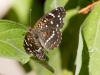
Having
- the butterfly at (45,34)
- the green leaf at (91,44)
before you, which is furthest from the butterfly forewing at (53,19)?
the green leaf at (91,44)

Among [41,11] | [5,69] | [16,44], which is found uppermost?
[16,44]

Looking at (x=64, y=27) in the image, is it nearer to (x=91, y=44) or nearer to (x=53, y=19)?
(x=53, y=19)

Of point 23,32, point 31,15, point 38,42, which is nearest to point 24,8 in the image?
point 31,15

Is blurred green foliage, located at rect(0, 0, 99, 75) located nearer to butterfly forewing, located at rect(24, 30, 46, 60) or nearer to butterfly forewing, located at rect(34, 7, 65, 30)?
butterfly forewing, located at rect(34, 7, 65, 30)

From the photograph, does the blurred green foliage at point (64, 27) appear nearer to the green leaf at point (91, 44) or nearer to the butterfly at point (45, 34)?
the butterfly at point (45, 34)

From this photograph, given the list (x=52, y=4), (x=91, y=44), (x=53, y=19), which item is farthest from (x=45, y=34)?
(x=91, y=44)

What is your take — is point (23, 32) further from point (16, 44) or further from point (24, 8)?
point (24, 8)
